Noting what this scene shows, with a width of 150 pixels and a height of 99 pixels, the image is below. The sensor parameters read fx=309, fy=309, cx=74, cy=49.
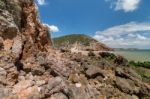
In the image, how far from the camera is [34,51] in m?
28.9

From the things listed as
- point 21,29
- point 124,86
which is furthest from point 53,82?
point 124,86

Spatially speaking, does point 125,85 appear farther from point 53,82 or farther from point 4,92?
point 4,92

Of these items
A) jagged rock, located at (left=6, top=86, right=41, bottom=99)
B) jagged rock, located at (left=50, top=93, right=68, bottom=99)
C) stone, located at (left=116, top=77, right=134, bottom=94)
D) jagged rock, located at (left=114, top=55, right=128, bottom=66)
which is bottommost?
stone, located at (left=116, top=77, right=134, bottom=94)

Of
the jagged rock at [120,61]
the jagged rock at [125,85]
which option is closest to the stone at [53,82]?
the jagged rock at [125,85]

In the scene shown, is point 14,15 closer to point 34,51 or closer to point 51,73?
point 34,51

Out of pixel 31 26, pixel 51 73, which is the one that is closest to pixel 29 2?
pixel 31 26

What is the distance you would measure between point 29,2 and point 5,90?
12.4 m

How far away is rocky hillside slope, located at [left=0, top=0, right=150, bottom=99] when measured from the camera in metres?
23.0

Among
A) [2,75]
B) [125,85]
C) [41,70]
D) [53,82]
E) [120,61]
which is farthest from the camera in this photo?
[120,61]

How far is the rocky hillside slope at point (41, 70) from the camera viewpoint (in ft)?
75.4

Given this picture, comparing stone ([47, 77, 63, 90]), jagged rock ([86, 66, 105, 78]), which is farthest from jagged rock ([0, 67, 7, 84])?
jagged rock ([86, 66, 105, 78])

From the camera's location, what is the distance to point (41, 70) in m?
27.0

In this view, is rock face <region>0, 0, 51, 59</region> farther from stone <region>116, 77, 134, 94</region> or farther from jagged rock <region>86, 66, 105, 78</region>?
stone <region>116, 77, 134, 94</region>

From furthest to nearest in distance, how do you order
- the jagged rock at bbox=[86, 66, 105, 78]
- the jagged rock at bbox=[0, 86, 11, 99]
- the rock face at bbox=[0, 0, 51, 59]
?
the jagged rock at bbox=[86, 66, 105, 78]
the rock face at bbox=[0, 0, 51, 59]
the jagged rock at bbox=[0, 86, 11, 99]
